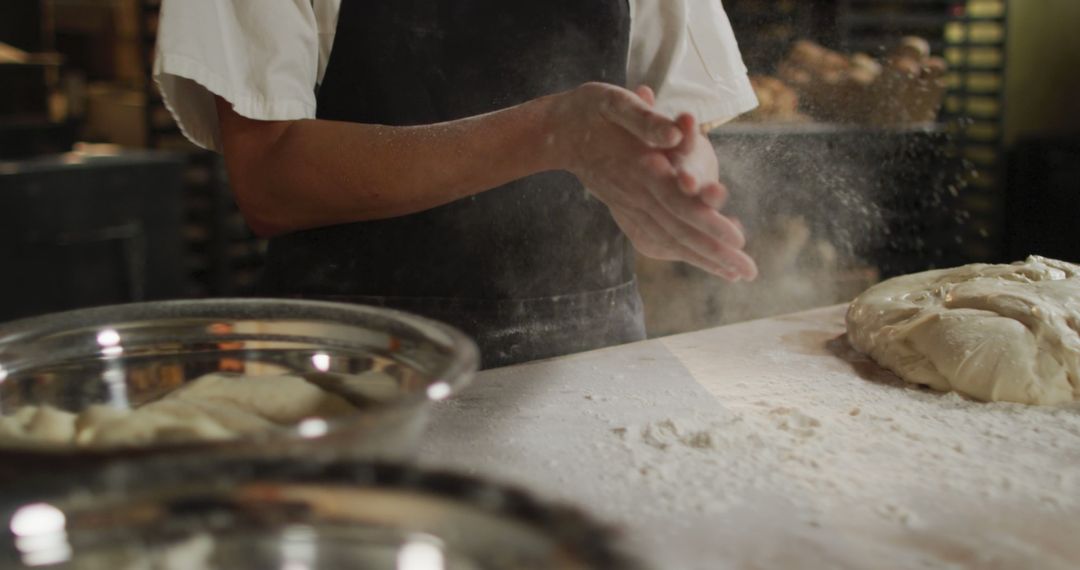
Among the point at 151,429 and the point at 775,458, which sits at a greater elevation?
the point at 151,429

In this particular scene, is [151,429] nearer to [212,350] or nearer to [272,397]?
[272,397]

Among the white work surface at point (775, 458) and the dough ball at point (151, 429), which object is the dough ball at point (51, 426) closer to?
the dough ball at point (151, 429)

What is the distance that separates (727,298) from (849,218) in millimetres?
395

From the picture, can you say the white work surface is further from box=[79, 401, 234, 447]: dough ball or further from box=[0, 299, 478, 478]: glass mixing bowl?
box=[79, 401, 234, 447]: dough ball

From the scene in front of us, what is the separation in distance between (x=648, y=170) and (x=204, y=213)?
3.45 m

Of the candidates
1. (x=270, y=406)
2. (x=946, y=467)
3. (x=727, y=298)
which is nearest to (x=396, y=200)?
(x=270, y=406)

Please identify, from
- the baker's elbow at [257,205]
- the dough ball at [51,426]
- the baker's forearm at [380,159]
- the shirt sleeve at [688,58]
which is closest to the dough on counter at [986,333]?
the shirt sleeve at [688,58]

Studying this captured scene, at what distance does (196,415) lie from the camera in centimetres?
88

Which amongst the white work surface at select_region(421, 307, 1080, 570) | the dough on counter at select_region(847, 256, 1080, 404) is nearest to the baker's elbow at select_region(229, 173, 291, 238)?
the white work surface at select_region(421, 307, 1080, 570)

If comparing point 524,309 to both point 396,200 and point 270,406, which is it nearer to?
point 396,200

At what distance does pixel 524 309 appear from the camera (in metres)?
1.78

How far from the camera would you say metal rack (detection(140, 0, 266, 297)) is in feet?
14.1

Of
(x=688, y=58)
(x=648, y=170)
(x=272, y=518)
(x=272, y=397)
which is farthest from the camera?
(x=688, y=58)

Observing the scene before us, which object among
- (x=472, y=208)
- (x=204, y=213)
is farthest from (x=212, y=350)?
(x=204, y=213)
